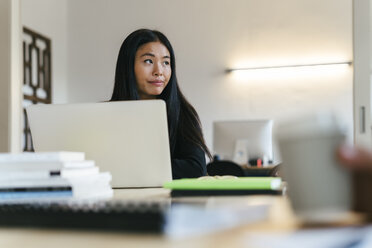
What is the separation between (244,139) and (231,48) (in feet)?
6.99

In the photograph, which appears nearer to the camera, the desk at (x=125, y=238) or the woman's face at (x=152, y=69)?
the desk at (x=125, y=238)

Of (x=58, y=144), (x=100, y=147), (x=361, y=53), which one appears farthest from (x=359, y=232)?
(x=361, y=53)

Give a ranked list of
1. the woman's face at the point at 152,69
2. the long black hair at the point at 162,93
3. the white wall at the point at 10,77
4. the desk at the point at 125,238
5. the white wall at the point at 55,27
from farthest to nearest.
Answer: the white wall at the point at 55,27, the white wall at the point at 10,77, the woman's face at the point at 152,69, the long black hair at the point at 162,93, the desk at the point at 125,238

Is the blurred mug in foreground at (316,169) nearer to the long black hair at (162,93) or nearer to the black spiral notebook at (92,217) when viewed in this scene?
the black spiral notebook at (92,217)

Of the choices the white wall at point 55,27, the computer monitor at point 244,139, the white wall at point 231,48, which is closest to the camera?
the computer monitor at point 244,139

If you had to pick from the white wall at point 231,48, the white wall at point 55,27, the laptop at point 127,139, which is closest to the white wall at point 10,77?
the white wall at point 55,27

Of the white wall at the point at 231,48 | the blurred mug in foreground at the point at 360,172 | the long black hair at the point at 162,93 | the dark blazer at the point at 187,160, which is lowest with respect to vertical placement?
the dark blazer at the point at 187,160

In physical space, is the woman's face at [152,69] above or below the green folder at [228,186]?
above

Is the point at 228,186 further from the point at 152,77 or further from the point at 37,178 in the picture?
the point at 152,77

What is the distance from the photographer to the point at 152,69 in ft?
9.59

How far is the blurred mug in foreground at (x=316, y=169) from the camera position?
651 millimetres

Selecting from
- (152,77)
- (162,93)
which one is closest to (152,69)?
(152,77)

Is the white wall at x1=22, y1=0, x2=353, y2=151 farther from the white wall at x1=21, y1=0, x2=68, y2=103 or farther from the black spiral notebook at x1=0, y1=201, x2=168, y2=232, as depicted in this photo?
the black spiral notebook at x1=0, y1=201, x2=168, y2=232

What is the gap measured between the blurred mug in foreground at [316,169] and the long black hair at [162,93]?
6.56 feet
